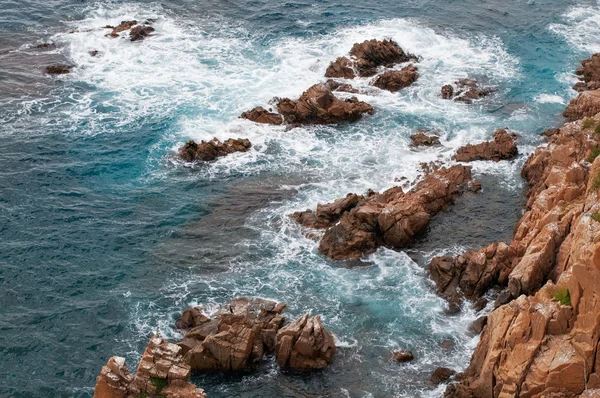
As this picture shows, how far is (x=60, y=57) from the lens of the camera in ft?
297

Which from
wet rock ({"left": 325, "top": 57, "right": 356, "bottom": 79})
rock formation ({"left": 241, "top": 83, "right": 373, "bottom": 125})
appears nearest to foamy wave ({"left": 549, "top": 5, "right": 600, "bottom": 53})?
wet rock ({"left": 325, "top": 57, "right": 356, "bottom": 79})

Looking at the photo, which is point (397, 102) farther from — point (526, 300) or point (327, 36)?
point (526, 300)

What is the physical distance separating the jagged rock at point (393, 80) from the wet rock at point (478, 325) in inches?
1565

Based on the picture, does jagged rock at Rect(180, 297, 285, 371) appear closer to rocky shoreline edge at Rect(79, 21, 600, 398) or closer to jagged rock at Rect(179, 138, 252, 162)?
rocky shoreline edge at Rect(79, 21, 600, 398)

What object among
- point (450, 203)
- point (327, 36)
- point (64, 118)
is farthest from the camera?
point (327, 36)

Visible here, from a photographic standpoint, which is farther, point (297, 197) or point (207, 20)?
point (207, 20)

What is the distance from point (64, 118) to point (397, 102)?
37666 mm

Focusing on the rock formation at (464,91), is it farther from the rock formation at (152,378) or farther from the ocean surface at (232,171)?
the rock formation at (152,378)

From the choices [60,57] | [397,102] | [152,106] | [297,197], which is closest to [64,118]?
[152,106]

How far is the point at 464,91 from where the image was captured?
8462 centimetres

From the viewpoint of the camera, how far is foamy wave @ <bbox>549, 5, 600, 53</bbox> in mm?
96438

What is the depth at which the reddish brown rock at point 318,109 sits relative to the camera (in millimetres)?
78625

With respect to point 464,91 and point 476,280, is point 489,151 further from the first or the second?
point 476,280

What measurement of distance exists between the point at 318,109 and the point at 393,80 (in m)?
12.1
